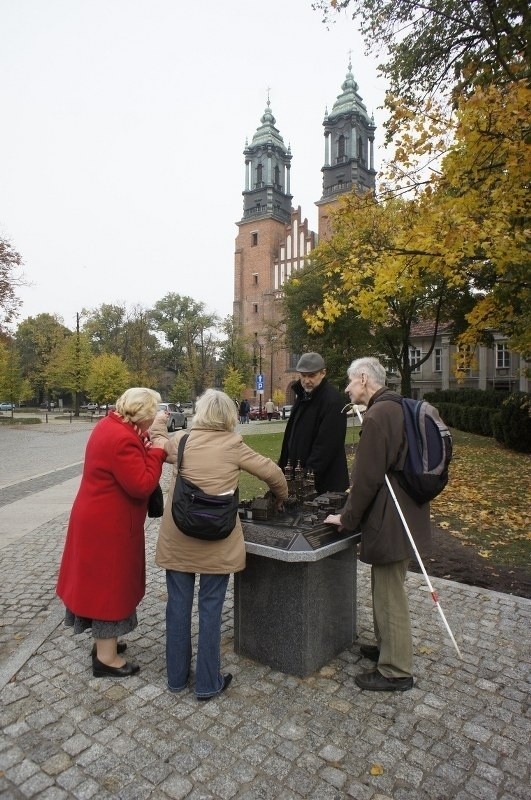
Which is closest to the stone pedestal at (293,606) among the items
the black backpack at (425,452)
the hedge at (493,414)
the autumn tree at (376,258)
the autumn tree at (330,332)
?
the black backpack at (425,452)

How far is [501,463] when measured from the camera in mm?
13852

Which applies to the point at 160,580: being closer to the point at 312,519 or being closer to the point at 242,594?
the point at 242,594

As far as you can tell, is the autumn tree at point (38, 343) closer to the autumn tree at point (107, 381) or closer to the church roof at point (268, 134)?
the autumn tree at point (107, 381)

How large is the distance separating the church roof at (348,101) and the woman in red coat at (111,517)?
2471 inches

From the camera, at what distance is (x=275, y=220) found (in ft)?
200

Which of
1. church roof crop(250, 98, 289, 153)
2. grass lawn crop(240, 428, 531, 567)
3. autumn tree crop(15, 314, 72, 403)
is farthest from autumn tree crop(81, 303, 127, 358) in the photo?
grass lawn crop(240, 428, 531, 567)

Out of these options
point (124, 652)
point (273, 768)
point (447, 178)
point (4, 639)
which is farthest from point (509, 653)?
point (447, 178)

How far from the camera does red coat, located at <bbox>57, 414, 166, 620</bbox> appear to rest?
3352 millimetres

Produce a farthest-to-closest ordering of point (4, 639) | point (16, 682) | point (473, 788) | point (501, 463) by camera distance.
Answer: point (501, 463)
point (4, 639)
point (16, 682)
point (473, 788)

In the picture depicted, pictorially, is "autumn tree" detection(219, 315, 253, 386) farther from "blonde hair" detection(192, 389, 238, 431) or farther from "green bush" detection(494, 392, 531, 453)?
"blonde hair" detection(192, 389, 238, 431)

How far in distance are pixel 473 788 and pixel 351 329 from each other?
1805 cm

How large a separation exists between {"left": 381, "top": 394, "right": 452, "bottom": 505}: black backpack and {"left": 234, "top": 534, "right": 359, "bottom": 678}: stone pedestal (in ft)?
2.28

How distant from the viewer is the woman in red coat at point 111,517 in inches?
132

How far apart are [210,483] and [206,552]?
0.44 meters
